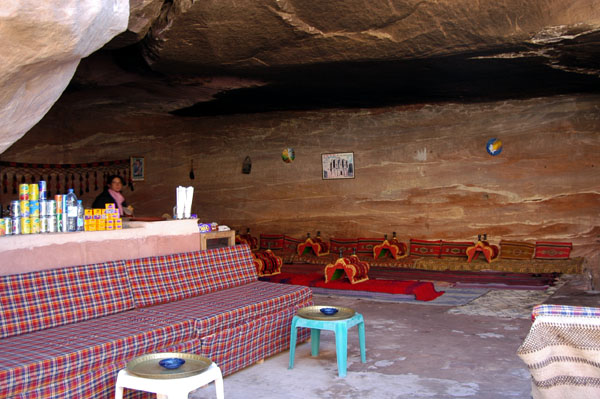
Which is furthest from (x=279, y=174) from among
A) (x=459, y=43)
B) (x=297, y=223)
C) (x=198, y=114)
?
(x=459, y=43)

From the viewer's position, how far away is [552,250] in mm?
8844

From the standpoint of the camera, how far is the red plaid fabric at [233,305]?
3.98 m

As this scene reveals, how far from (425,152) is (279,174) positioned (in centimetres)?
276

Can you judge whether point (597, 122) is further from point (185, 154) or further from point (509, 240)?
point (185, 154)

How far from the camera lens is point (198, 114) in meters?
10.9

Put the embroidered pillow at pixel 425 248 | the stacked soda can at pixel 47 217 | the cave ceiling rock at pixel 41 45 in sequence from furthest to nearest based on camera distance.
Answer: the embroidered pillow at pixel 425 248 < the stacked soda can at pixel 47 217 < the cave ceiling rock at pixel 41 45

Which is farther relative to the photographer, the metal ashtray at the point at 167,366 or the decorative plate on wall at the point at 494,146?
the decorative plate on wall at the point at 494,146

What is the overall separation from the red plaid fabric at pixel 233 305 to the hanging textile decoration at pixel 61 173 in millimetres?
6916

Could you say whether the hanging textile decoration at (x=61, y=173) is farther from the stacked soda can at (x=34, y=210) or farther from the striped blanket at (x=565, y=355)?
the striped blanket at (x=565, y=355)

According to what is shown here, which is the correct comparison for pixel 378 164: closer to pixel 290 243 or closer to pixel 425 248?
pixel 425 248

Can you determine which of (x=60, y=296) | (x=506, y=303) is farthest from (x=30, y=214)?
(x=506, y=303)

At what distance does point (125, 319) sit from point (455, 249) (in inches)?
265

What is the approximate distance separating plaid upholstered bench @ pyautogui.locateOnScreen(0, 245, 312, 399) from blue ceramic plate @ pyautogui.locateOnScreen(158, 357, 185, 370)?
0.44m

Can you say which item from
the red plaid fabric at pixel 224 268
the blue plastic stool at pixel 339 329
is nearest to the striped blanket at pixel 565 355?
the blue plastic stool at pixel 339 329
